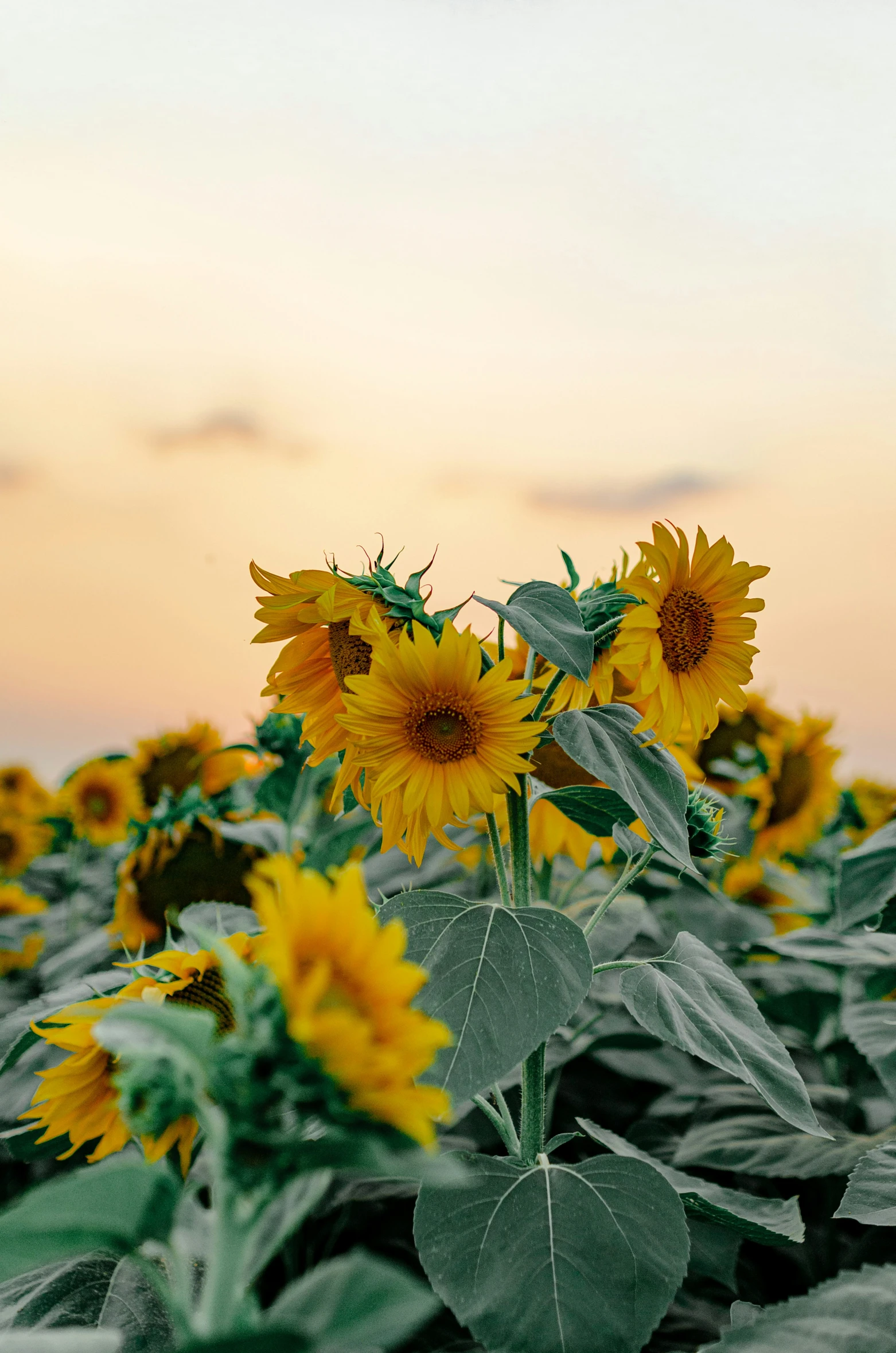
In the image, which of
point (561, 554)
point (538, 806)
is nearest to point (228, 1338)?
point (561, 554)

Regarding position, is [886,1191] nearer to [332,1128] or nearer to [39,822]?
[332,1128]

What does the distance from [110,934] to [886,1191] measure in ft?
4.37

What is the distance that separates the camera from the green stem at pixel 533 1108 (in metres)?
0.94

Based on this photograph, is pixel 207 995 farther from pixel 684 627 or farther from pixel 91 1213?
pixel 684 627

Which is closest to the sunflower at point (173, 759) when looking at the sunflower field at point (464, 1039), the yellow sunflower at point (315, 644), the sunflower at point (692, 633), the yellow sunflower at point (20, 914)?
the sunflower field at point (464, 1039)

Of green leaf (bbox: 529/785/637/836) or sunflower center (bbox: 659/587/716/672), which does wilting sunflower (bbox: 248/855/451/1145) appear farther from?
sunflower center (bbox: 659/587/716/672)

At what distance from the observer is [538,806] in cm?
153

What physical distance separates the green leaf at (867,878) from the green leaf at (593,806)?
673 mm

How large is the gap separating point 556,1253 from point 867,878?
0.97m

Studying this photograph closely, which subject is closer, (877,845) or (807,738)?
(877,845)

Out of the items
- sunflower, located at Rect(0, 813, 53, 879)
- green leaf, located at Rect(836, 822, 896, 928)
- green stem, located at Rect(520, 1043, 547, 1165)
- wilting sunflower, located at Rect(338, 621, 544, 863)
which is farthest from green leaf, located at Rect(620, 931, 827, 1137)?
sunflower, located at Rect(0, 813, 53, 879)

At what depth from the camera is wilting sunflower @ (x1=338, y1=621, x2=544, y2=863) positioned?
2.90ft

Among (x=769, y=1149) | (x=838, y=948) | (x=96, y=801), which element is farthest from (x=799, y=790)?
(x=96, y=801)

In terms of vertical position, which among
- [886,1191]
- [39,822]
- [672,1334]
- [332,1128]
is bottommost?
[672,1334]
